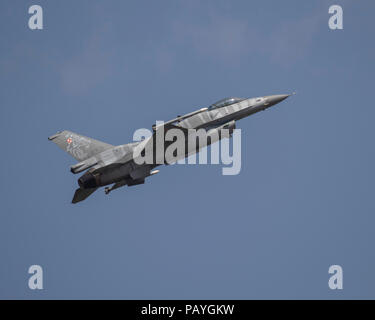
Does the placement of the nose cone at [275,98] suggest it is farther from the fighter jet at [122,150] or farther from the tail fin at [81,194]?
the tail fin at [81,194]

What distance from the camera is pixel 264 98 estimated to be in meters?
37.9

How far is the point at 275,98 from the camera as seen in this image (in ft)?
125

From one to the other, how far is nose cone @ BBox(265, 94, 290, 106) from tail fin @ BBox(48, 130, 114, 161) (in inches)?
375

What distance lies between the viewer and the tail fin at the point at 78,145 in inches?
1348

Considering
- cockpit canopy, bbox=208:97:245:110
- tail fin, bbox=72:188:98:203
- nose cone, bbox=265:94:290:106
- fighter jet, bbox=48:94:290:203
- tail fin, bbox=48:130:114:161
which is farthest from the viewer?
nose cone, bbox=265:94:290:106

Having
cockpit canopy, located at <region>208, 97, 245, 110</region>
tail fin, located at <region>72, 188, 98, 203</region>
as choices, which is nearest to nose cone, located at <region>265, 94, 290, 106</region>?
cockpit canopy, located at <region>208, 97, 245, 110</region>

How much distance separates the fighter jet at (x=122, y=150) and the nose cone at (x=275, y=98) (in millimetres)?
1640

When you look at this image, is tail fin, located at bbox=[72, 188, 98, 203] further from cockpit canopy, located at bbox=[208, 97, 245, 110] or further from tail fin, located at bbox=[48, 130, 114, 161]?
cockpit canopy, located at bbox=[208, 97, 245, 110]

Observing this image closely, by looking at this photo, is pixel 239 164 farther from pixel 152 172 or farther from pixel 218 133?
pixel 152 172

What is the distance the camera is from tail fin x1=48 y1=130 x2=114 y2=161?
34.2 m

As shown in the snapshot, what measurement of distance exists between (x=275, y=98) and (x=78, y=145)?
11428mm

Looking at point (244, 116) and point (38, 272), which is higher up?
point (244, 116)

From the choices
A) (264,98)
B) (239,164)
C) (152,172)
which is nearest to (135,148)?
(152,172)
